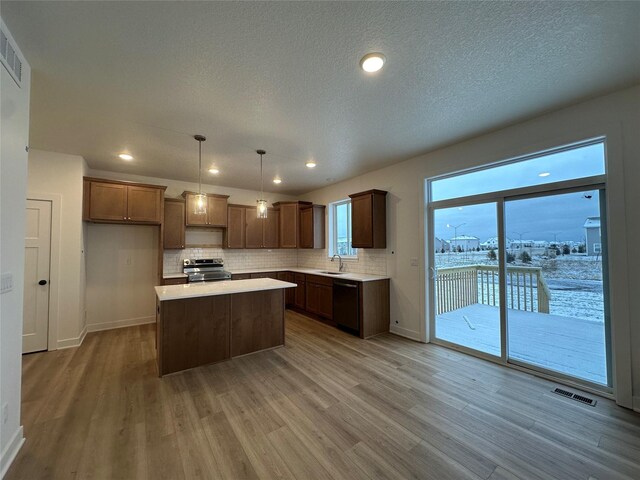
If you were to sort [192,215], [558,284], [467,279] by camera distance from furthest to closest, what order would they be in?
[192,215] < [467,279] < [558,284]

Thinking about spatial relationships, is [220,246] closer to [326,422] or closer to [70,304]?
[70,304]

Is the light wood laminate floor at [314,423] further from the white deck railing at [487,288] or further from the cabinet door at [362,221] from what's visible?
the cabinet door at [362,221]

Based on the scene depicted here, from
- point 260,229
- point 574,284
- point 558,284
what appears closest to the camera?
point 574,284

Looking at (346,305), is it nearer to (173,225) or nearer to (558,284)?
(558,284)

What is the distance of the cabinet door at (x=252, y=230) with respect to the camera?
226 inches

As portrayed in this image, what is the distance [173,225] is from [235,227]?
3.84 ft

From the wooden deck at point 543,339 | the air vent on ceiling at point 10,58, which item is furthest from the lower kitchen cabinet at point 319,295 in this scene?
the air vent on ceiling at point 10,58

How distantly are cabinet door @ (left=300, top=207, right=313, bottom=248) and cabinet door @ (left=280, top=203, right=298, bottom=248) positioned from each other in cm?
14

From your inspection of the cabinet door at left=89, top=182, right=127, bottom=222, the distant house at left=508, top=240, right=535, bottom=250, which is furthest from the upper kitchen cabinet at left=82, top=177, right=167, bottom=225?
the distant house at left=508, top=240, right=535, bottom=250

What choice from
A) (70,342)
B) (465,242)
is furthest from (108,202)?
(465,242)

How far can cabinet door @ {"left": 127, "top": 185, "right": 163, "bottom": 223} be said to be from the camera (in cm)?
436

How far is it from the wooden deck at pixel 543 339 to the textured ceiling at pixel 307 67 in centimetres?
225

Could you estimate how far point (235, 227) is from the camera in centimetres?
560

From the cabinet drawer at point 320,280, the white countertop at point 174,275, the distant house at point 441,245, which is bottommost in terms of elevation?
the cabinet drawer at point 320,280
